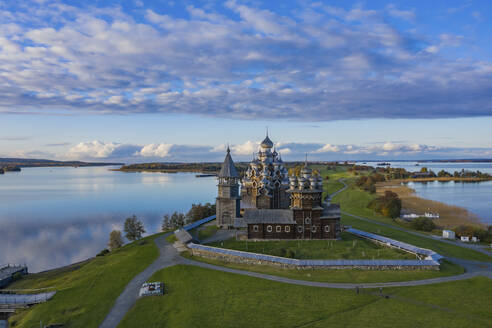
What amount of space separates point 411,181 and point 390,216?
339 ft

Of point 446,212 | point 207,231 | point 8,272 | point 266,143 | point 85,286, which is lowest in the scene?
point 8,272

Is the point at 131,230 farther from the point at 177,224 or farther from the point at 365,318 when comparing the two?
the point at 365,318

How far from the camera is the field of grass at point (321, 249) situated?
1188 inches

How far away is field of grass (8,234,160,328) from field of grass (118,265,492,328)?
3.57 m

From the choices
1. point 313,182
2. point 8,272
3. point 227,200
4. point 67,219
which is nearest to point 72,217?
point 67,219

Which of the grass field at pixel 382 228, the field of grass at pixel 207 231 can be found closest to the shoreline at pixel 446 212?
the grass field at pixel 382 228

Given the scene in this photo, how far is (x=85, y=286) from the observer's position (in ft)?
90.7

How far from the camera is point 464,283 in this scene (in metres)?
25.4

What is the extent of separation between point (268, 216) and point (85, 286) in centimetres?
1913

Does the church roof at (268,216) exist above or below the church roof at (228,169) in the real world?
below

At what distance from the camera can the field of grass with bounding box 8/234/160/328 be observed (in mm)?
23078

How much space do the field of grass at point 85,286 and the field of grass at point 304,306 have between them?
357cm

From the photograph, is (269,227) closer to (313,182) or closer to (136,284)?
(313,182)

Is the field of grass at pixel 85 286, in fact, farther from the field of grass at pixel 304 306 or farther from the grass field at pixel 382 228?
the grass field at pixel 382 228
